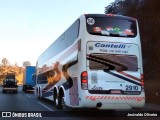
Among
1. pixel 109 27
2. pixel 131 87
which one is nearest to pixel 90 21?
pixel 109 27

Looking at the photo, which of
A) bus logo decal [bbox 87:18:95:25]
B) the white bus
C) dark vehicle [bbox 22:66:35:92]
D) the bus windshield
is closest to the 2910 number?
the white bus

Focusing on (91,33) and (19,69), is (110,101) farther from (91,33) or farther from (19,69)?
(19,69)

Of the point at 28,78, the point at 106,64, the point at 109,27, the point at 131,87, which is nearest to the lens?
the point at 106,64

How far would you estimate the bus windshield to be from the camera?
45.9 ft

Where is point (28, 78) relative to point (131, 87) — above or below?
above

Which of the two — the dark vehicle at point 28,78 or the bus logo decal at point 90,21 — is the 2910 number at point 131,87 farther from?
the dark vehicle at point 28,78

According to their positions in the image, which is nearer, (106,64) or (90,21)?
(106,64)

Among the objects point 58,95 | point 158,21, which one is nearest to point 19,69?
point 158,21

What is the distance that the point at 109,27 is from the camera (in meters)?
14.1

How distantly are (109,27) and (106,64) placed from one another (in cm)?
152

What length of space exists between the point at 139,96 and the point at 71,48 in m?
3.75

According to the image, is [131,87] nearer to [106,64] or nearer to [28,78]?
[106,64]

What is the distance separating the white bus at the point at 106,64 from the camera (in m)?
13.3

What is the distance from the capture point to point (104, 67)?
13539mm
